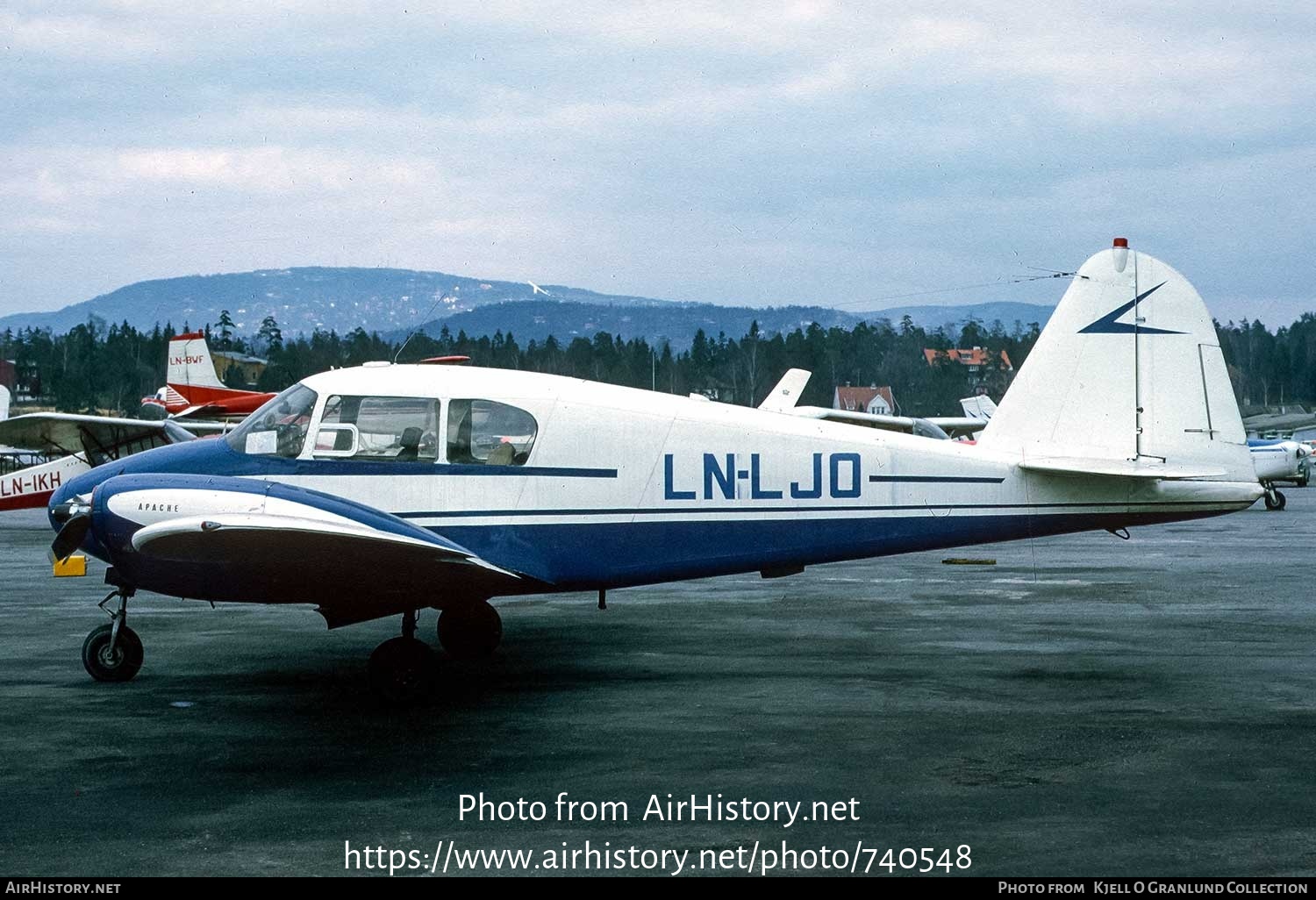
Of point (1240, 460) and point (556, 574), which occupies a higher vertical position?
point (1240, 460)

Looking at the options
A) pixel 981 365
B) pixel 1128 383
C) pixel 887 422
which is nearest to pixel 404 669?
pixel 1128 383

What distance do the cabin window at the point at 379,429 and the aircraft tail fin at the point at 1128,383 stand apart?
15.6 ft

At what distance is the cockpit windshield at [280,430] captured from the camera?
9938mm

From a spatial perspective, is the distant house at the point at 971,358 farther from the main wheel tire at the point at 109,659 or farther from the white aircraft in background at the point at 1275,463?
the main wheel tire at the point at 109,659

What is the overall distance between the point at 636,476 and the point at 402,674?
93.3 inches

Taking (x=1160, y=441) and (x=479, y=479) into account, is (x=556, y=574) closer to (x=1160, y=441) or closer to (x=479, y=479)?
(x=479, y=479)

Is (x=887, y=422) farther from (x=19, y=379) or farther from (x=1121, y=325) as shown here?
(x=19, y=379)

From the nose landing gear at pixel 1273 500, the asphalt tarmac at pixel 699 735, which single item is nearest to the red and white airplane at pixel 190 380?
the asphalt tarmac at pixel 699 735

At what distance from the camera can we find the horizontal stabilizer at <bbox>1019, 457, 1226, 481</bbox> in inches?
405

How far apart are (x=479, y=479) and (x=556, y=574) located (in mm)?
966

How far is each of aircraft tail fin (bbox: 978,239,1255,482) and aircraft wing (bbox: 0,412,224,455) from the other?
20179mm

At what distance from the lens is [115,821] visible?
646cm

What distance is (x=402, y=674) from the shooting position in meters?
9.32
